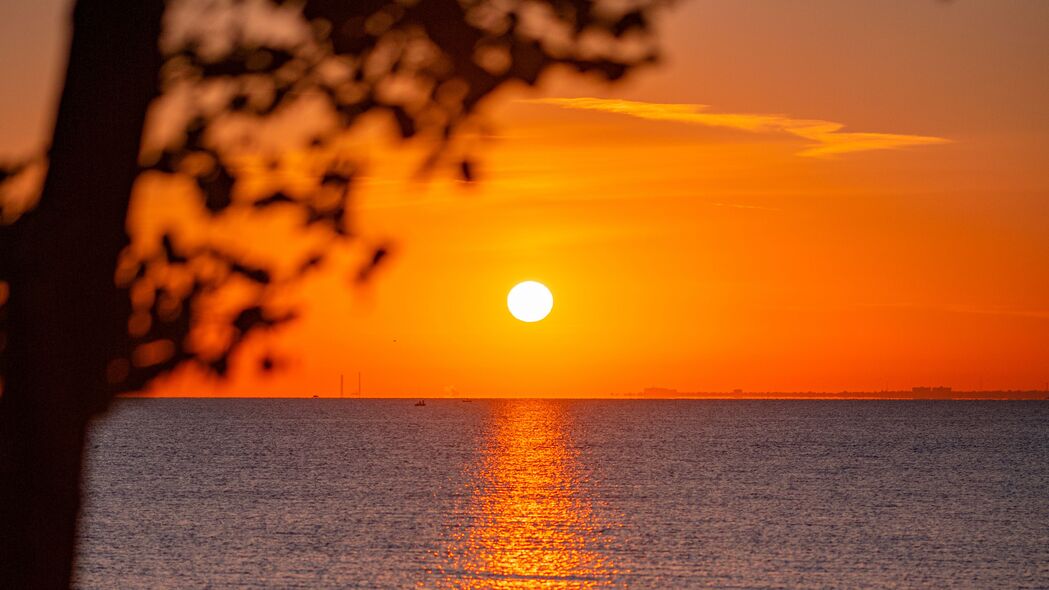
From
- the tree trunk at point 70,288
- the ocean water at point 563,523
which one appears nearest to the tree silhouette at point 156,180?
the tree trunk at point 70,288

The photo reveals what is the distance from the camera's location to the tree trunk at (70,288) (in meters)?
7.25

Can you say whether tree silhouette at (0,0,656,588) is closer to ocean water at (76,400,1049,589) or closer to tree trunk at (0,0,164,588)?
tree trunk at (0,0,164,588)

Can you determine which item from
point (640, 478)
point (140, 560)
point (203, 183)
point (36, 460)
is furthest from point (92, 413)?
point (640, 478)

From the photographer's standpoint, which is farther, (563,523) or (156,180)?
(563,523)

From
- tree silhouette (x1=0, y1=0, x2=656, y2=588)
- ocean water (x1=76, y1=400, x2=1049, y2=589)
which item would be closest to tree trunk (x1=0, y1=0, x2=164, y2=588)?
tree silhouette (x1=0, y1=0, x2=656, y2=588)

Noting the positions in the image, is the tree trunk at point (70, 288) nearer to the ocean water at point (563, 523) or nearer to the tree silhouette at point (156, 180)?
the tree silhouette at point (156, 180)

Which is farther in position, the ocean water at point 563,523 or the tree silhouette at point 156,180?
the ocean water at point 563,523

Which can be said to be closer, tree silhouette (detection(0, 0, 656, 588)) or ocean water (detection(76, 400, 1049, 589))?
tree silhouette (detection(0, 0, 656, 588))

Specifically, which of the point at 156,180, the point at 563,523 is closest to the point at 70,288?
the point at 156,180

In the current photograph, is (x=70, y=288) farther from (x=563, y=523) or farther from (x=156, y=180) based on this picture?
(x=563, y=523)

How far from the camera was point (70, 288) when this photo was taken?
7.34 m

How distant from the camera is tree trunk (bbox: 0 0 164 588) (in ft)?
23.8

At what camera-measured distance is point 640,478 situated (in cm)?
12275

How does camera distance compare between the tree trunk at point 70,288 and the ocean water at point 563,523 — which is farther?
the ocean water at point 563,523
